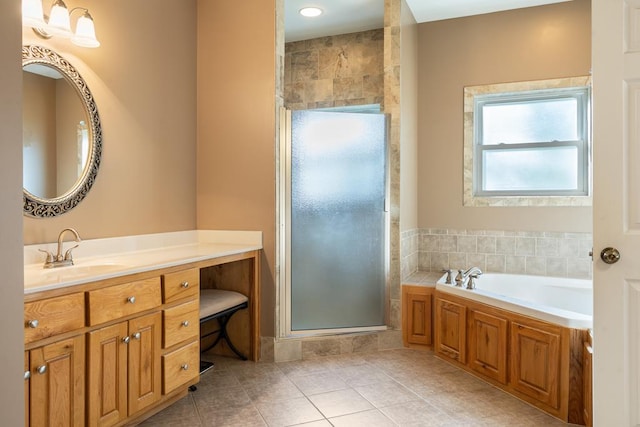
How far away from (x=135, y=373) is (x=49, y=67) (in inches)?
65.3

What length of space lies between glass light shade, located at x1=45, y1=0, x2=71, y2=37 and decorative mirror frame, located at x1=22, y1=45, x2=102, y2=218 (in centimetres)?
11

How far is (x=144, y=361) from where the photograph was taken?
2.15m

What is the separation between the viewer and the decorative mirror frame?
2.18m

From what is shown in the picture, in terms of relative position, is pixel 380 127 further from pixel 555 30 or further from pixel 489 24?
pixel 555 30

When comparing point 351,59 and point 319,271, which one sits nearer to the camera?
point 319,271

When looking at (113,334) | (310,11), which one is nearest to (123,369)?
(113,334)

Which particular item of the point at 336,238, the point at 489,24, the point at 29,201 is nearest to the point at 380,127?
the point at 336,238

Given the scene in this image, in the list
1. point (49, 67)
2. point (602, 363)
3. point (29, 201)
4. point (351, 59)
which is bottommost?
point (602, 363)

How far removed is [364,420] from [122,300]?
4.53 ft

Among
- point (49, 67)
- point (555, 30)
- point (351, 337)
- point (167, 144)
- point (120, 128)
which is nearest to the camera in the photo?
point (49, 67)

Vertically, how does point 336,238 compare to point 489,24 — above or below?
below

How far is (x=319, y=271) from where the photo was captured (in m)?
3.29

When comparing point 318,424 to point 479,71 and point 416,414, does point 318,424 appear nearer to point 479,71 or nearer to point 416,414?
point 416,414

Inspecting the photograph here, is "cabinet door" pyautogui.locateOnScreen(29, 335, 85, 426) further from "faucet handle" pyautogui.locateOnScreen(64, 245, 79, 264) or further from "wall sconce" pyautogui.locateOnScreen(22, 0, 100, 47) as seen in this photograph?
"wall sconce" pyautogui.locateOnScreen(22, 0, 100, 47)
